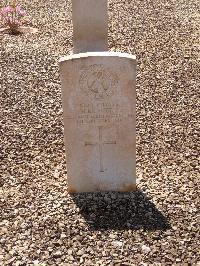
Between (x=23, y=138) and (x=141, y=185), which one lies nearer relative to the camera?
(x=141, y=185)

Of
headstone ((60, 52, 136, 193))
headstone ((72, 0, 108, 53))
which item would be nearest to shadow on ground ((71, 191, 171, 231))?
headstone ((60, 52, 136, 193))

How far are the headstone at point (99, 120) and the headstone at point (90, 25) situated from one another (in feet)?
11.5

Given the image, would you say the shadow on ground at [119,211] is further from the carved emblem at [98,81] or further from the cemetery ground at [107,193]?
the carved emblem at [98,81]

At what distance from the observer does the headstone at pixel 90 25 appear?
298 inches

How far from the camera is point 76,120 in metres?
4.49

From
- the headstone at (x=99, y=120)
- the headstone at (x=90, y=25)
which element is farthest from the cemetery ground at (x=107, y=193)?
the headstone at (x=90, y=25)

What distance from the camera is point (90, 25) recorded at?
773 cm

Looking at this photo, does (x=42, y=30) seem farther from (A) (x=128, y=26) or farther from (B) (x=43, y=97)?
(B) (x=43, y=97)

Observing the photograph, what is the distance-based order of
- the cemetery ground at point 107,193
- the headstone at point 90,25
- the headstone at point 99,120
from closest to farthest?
the cemetery ground at point 107,193 → the headstone at point 99,120 → the headstone at point 90,25

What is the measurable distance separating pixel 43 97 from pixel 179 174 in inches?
106

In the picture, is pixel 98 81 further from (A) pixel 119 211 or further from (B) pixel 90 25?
(B) pixel 90 25

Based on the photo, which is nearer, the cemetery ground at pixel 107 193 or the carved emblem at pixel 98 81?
the cemetery ground at pixel 107 193

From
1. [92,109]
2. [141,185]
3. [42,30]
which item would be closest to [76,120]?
[92,109]

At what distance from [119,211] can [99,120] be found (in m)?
0.86
